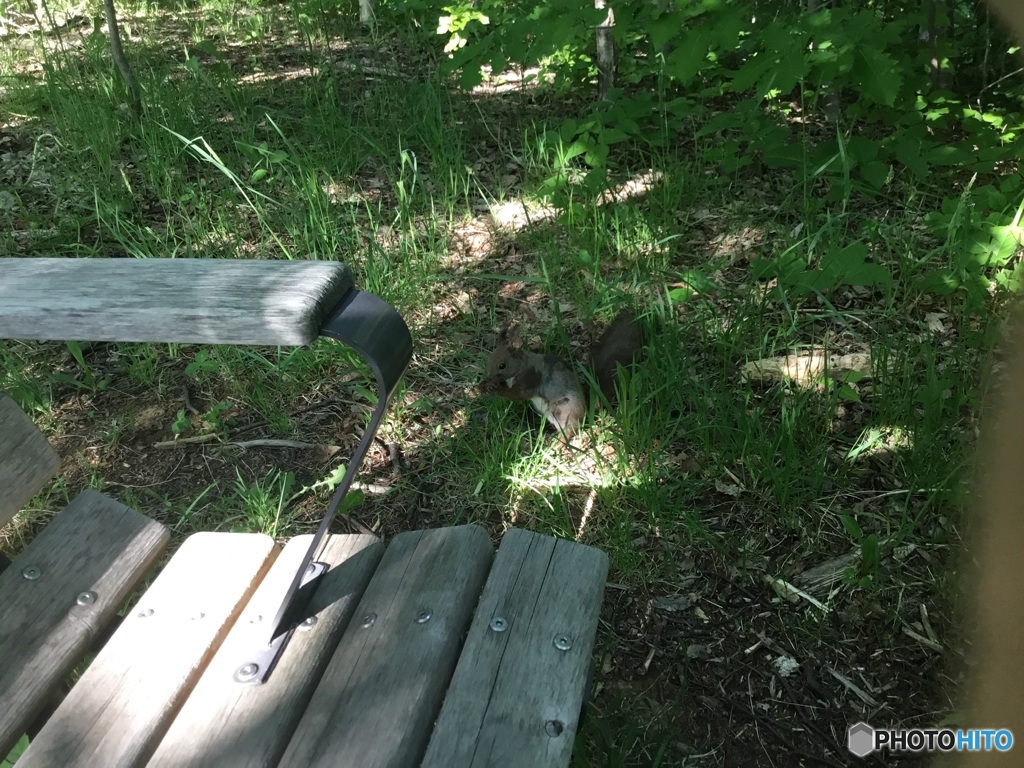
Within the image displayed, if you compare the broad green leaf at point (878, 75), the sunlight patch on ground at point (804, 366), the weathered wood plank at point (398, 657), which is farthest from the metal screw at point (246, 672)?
the broad green leaf at point (878, 75)

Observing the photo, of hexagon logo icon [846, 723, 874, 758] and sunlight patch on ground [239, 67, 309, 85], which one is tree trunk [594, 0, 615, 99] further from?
hexagon logo icon [846, 723, 874, 758]

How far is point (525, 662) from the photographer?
1.19 meters

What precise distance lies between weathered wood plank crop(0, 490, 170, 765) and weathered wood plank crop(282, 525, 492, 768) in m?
0.44

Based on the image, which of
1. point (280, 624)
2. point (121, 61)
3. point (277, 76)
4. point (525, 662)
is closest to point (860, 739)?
point (525, 662)

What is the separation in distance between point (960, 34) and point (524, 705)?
15.1 feet

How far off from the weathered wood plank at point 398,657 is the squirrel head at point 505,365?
41.5 inches

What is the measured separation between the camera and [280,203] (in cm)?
347

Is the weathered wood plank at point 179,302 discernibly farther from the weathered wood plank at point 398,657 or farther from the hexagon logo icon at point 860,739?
the hexagon logo icon at point 860,739

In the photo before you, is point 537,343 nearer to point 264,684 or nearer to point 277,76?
point 264,684

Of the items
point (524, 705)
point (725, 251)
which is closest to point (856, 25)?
point (725, 251)

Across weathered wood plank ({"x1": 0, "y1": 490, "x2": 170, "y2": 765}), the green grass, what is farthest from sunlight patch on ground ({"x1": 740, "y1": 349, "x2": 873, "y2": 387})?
weathered wood plank ({"x1": 0, "y1": 490, "x2": 170, "y2": 765})

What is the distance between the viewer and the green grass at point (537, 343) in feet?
7.27

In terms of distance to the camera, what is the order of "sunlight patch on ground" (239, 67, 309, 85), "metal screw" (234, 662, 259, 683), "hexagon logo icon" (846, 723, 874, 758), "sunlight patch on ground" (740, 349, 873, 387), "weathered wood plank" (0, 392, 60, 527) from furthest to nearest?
"sunlight patch on ground" (239, 67, 309, 85) → "sunlight patch on ground" (740, 349, 873, 387) → "hexagon logo icon" (846, 723, 874, 758) → "weathered wood plank" (0, 392, 60, 527) → "metal screw" (234, 662, 259, 683)

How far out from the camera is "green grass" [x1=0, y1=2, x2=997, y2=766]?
221cm
